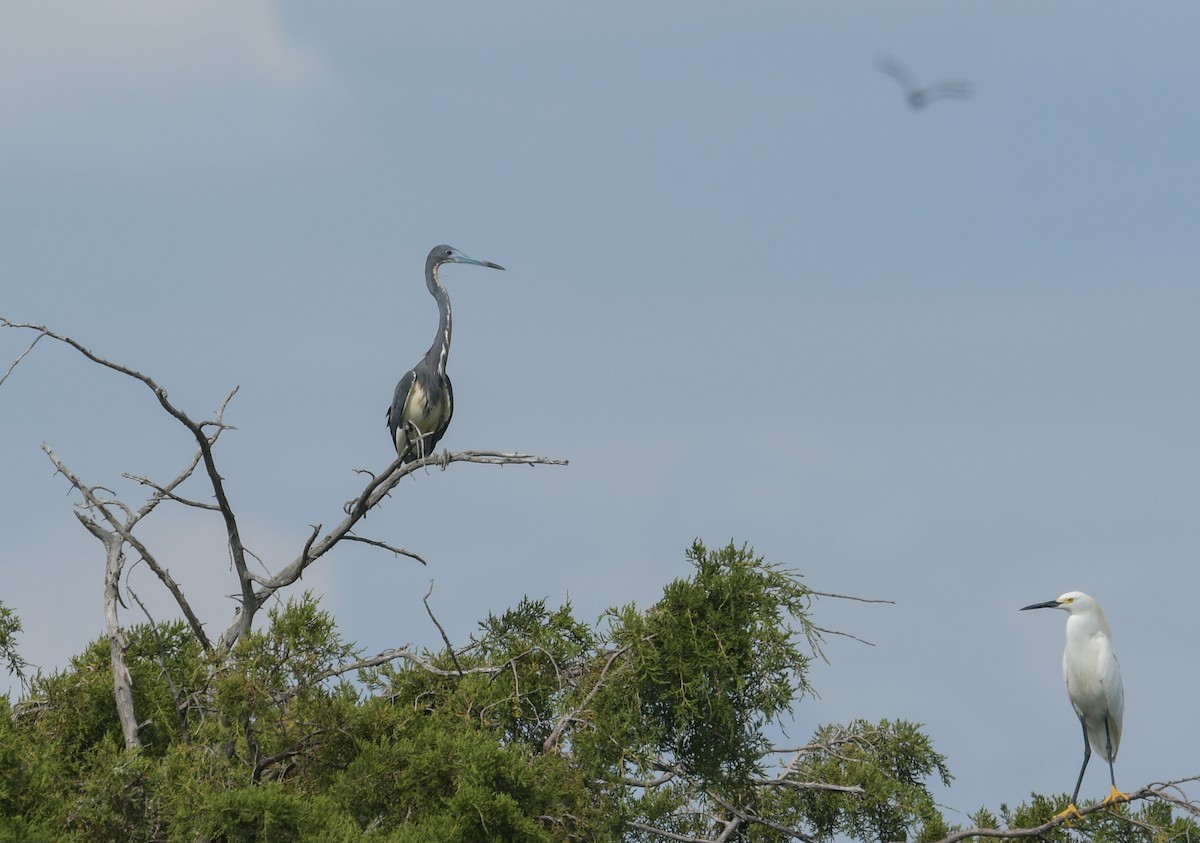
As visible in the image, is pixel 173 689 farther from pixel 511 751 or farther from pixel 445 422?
pixel 445 422

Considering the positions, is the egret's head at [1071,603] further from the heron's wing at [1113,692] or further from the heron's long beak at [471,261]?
the heron's long beak at [471,261]

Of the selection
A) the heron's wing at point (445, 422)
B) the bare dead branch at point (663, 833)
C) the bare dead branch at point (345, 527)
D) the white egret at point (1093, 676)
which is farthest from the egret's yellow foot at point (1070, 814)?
the heron's wing at point (445, 422)

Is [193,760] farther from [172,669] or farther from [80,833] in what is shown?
[172,669]

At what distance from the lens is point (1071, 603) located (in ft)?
33.4

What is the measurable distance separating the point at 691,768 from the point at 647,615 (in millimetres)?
1013

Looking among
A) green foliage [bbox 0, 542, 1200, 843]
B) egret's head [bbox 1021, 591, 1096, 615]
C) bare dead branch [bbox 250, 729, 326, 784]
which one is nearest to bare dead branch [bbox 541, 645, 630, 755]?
green foliage [bbox 0, 542, 1200, 843]

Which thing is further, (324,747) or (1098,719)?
(1098,719)

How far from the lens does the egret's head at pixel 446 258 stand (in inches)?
524

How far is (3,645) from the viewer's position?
10250mm

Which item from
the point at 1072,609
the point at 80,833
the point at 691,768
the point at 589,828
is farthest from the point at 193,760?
the point at 1072,609

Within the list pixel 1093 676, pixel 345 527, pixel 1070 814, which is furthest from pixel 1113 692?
pixel 345 527

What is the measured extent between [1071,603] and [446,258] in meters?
6.75

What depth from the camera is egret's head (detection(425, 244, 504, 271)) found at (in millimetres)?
13305

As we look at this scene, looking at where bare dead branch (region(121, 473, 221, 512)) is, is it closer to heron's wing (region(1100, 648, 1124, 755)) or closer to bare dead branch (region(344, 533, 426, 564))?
bare dead branch (region(344, 533, 426, 564))
